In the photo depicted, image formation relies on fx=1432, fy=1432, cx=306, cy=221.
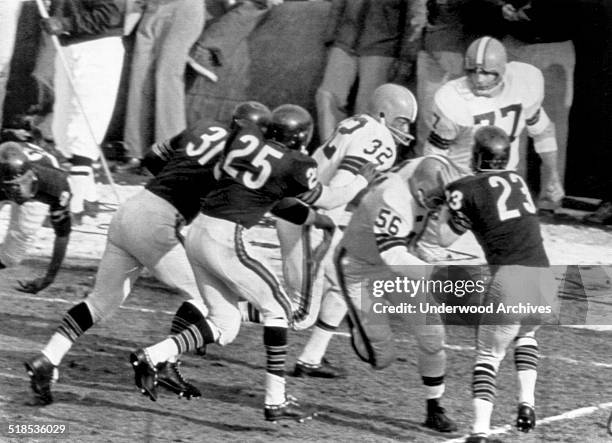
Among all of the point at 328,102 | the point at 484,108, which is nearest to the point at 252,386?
the point at 484,108

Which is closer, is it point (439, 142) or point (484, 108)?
point (439, 142)

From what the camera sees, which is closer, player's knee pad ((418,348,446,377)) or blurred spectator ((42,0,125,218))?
player's knee pad ((418,348,446,377))

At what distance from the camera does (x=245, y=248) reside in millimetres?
6984

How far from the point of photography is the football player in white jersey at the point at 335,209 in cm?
779

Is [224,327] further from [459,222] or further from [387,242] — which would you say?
[459,222]

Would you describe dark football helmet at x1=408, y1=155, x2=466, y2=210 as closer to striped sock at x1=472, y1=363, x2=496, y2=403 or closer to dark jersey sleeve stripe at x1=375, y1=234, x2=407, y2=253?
dark jersey sleeve stripe at x1=375, y1=234, x2=407, y2=253

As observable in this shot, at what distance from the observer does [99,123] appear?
10.9 meters

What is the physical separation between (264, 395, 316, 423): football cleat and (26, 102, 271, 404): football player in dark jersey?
483 mm

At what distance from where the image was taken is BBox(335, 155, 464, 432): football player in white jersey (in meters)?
6.95

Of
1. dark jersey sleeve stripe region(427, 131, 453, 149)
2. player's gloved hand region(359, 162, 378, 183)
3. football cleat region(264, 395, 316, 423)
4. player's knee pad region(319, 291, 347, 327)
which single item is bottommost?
football cleat region(264, 395, 316, 423)

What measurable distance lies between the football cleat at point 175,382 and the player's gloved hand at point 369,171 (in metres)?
1.50

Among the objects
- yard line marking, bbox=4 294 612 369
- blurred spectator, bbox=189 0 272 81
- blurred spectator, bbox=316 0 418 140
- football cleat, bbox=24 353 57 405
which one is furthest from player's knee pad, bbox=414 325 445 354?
blurred spectator, bbox=189 0 272 81

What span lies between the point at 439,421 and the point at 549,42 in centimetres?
386

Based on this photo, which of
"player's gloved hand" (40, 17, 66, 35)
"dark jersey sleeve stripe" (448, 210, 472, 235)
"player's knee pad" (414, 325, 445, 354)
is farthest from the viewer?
"player's gloved hand" (40, 17, 66, 35)
